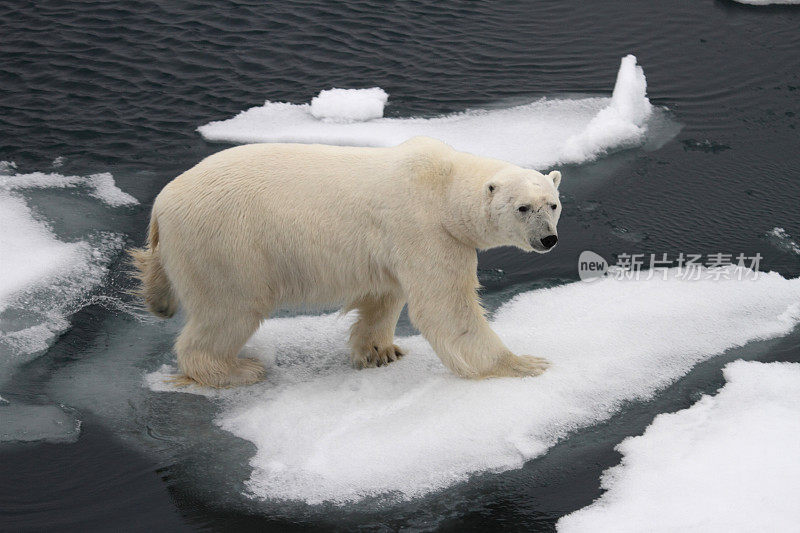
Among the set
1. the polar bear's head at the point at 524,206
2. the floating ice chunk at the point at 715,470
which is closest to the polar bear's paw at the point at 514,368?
the floating ice chunk at the point at 715,470

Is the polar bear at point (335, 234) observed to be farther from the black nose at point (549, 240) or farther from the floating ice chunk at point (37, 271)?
the floating ice chunk at point (37, 271)

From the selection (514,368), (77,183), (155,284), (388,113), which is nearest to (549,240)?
(514,368)

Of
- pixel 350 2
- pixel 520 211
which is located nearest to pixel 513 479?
pixel 520 211

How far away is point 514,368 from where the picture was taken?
548cm

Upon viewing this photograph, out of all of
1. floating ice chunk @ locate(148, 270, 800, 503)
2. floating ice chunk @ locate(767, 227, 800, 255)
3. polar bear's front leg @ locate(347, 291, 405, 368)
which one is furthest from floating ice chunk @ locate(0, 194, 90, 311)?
floating ice chunk @ locate(767, 227, 800, 255)

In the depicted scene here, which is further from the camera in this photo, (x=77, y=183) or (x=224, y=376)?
(x=77, y=183)

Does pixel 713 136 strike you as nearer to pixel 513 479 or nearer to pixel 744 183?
pixel 744 183

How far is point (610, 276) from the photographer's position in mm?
6727

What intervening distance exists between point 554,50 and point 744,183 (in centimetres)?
301

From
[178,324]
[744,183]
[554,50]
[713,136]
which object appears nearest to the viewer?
[178,324]

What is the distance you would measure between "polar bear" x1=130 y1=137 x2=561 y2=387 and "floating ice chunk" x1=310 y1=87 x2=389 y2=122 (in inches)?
134

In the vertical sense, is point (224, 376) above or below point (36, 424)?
above

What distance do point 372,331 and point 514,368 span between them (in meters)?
0.92

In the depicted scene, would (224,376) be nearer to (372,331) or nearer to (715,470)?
(372,331)
